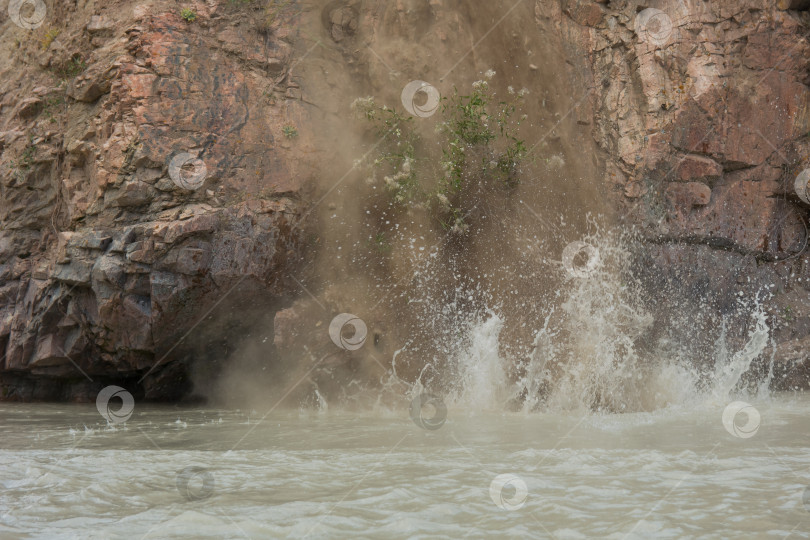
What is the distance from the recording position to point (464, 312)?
6.56 m

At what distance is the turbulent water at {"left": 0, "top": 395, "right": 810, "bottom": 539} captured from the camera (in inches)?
108

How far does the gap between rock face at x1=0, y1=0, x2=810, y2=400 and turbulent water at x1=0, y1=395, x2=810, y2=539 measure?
62.2 inches

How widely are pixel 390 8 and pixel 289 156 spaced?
1.95 m

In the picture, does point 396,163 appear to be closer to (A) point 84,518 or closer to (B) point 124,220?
(B) point 124,220

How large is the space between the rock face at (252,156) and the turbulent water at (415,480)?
5.18ft

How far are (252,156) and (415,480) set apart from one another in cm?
414

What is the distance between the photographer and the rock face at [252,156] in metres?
6.28

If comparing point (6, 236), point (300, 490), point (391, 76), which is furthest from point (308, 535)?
point (6, 236)

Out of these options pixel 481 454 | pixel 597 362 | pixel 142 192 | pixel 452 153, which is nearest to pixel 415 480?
pixel 481 454

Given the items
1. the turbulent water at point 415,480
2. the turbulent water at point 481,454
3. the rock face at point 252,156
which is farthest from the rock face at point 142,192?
the turbulent water at point 415,480

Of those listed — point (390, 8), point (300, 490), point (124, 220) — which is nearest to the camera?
point (300, 490)

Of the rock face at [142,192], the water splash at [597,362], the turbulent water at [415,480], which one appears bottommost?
the turbulent water at [415,480]

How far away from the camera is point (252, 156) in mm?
6590

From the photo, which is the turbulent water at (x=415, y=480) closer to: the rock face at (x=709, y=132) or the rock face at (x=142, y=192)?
the rock face at (x=142, y=192)
